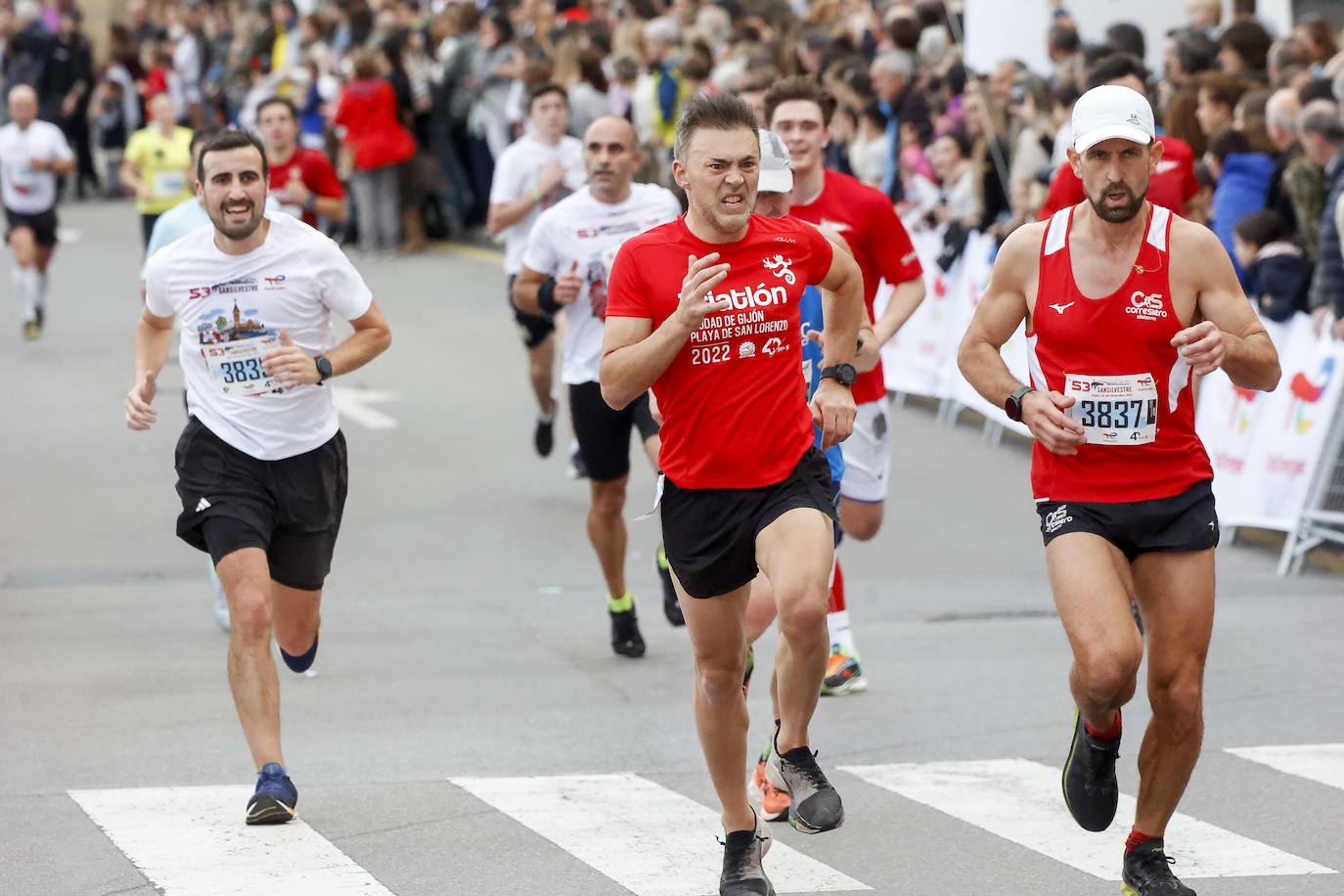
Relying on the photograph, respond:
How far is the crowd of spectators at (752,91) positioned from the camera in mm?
12164

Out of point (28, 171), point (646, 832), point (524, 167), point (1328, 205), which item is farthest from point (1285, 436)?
point (28, 171)

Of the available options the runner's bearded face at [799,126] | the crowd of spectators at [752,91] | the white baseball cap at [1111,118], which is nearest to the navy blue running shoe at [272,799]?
the runner's bearded face at [799,126]

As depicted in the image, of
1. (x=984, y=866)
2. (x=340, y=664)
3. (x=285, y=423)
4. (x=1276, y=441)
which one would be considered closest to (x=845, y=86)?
(x=1276, y=441)

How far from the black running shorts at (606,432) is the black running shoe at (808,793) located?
3.10 metres

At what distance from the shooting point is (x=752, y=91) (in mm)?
13203

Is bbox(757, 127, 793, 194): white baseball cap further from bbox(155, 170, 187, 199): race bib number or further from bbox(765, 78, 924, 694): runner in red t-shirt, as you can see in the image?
bbox(155, 170, 187, 199): race bib number

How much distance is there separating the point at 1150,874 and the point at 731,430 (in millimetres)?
1688

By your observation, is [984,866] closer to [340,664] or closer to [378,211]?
[340,664]

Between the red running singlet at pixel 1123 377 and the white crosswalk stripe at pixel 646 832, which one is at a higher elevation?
the red running singlet at pixel 1123 377

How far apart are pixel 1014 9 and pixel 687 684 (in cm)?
955

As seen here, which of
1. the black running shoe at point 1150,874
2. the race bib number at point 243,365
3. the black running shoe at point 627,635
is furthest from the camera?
the black running shoe at point 627,635

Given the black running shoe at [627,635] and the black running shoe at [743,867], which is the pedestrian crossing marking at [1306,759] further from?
the black running shoe at [627,635]

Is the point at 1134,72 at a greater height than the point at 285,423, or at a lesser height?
greater

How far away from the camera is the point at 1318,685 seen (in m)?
9.06
